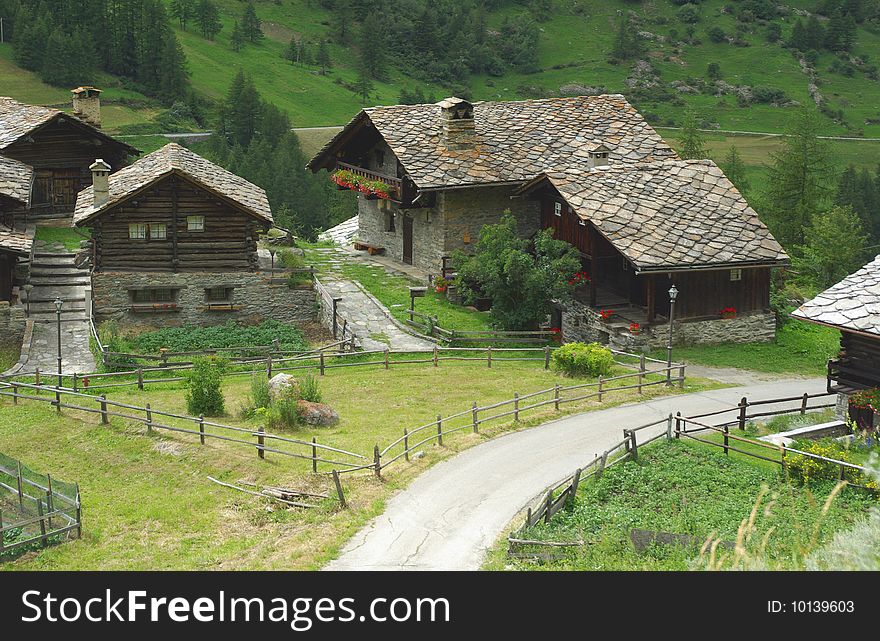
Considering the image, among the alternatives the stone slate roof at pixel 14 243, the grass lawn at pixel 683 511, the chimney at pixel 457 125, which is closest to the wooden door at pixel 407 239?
the chimney at pixel 457 125

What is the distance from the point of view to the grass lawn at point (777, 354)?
38.9 m

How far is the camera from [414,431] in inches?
1110

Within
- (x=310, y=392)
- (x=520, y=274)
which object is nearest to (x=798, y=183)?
(x=520, y=274)

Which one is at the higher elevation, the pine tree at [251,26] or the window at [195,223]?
the pine tree at [251,26]

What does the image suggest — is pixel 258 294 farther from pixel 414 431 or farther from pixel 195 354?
pixel 414 431

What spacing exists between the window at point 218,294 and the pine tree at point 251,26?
10205 centimetres

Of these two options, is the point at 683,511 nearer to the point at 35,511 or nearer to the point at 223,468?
the point at 223,468

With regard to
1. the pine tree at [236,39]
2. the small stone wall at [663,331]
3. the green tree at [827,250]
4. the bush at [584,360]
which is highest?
the pine tree at [236,39]

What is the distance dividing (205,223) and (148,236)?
2.05 meters

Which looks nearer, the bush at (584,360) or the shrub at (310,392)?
the shrub at (310,392)

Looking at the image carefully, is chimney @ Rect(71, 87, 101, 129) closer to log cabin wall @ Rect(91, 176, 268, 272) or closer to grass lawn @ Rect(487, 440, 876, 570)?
log cabin wall @ Rect(91, 176, 268, 272)

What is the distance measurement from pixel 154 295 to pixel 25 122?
14624 millimetres

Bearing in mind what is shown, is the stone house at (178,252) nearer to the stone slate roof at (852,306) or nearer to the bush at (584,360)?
the bush at (584,360)

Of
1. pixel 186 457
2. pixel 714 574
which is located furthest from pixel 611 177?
pixel 714 574
